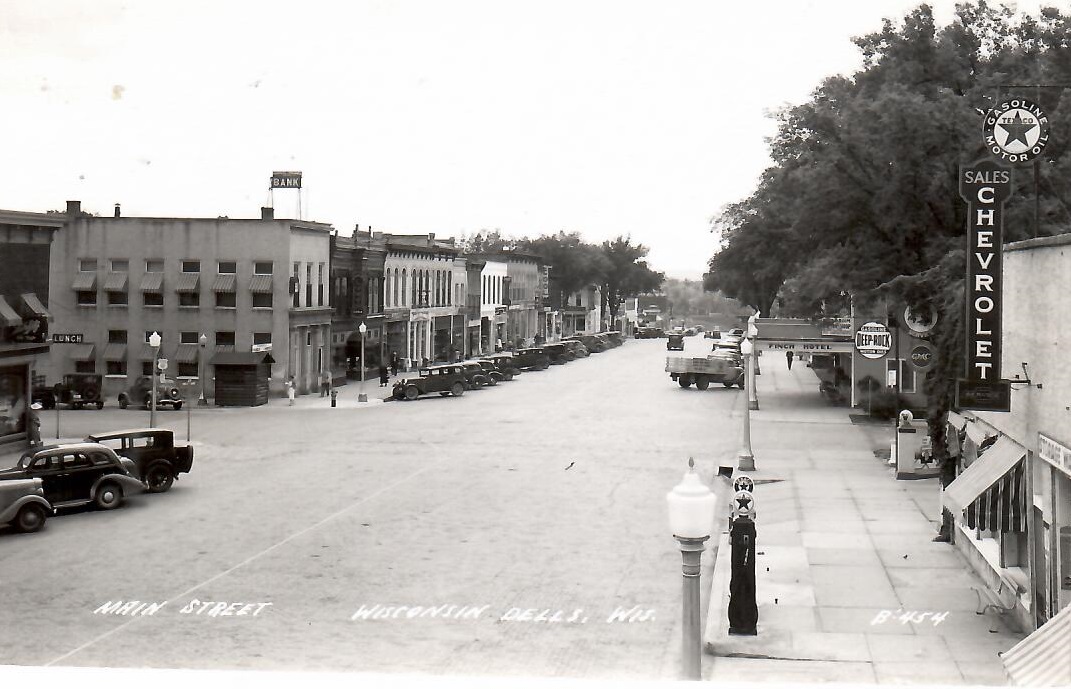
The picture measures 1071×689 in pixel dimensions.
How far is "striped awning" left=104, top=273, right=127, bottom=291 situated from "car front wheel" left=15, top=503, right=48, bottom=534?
11024 millimetres

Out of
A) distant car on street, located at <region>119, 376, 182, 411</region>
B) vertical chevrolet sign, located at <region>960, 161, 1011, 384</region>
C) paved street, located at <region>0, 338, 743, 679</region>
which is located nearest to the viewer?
paved street, located at <region>0, 338, 743, 679</region>

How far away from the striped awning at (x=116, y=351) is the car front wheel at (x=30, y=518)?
31.2 feet

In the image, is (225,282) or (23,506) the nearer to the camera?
(23,506)

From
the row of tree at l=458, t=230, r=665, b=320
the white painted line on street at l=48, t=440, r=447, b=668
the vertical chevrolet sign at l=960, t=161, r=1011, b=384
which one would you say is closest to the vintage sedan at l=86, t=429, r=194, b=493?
the white painted line on street at l=48, t=440, r=447, b=668

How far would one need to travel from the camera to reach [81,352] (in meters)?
29.2

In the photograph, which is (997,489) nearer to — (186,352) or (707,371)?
(186,352)

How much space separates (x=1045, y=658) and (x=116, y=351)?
23154mm

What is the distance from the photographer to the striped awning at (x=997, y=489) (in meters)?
13.7

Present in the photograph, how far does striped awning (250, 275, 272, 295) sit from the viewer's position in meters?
38.8

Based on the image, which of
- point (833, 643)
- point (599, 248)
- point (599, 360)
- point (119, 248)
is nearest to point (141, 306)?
point (119, 248)

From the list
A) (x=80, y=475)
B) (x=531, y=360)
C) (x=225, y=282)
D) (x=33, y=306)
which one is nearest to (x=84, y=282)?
(x=33, y=306)

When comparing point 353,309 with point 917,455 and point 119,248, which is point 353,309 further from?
point 917,455

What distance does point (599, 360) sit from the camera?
231ft

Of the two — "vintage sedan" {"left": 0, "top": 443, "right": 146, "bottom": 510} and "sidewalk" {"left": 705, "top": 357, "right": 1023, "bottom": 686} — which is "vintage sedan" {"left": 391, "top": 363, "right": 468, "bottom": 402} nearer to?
"sidewalk" {"left": 705, "top": 357, "right": 1023, "bottom": 686}
